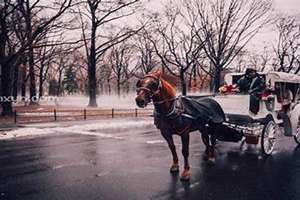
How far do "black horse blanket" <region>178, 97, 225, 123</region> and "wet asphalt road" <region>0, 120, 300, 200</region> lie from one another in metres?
1.28

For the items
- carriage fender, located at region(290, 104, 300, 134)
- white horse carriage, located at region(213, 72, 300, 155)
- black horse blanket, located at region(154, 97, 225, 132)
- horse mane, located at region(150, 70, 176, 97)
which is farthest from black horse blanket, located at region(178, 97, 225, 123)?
carriage fender, located at region(290, 104, 300, 134)

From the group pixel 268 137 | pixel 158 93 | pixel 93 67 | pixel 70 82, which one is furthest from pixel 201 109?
pixel 70 82

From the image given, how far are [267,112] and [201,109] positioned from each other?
3.22 meters

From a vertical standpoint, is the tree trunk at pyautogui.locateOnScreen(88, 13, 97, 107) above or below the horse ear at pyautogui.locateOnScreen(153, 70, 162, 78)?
above

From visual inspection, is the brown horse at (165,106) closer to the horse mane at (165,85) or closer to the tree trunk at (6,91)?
the horse mane at (165,85)

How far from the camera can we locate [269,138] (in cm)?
1081

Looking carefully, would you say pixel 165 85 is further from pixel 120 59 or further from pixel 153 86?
pixel 120 59

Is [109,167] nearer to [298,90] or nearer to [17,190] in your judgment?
[17,190]

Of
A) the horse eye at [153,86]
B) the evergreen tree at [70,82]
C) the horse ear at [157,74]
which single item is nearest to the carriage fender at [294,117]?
the horse ear at [157,74]

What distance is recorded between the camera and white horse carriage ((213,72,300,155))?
1045 centimetres

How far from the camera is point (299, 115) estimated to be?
40.2 feet

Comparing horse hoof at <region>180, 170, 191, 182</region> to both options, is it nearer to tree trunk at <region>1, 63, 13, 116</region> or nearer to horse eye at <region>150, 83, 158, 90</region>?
horse eye at <region>150, 83, 158, 90</region>

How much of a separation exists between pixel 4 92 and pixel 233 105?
18.2 meters

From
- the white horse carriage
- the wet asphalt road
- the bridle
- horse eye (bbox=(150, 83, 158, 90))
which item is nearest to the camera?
the wet asphalt road
